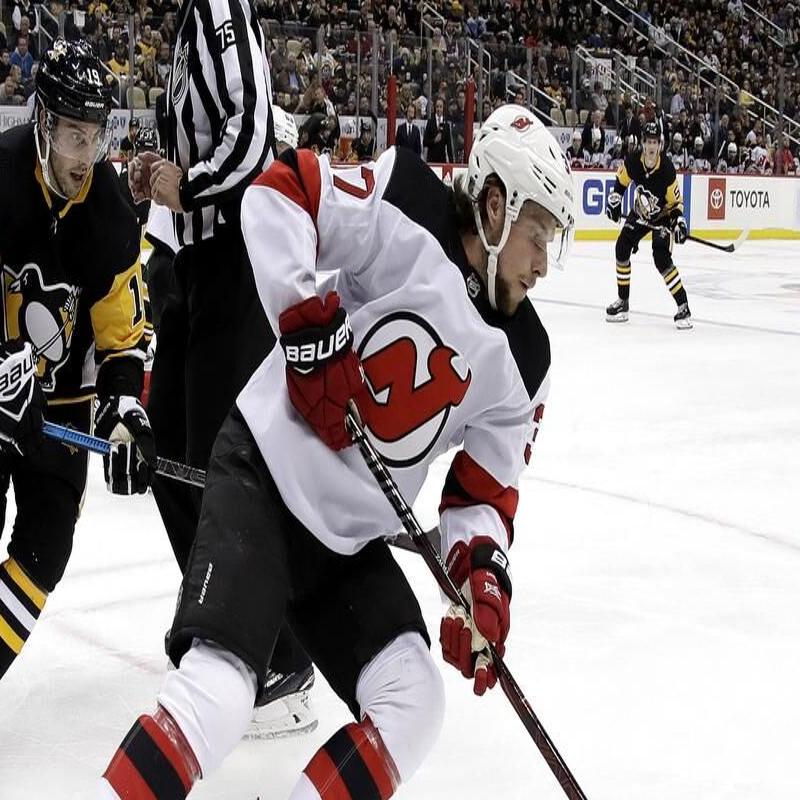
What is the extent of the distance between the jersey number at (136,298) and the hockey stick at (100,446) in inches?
7.6

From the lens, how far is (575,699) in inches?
86.6

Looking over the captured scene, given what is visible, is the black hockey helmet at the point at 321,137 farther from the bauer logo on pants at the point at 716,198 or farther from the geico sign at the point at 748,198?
the geico sign at the point at 748,198

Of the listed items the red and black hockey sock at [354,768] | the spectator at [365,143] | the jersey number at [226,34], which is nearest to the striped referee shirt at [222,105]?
the jersey number at [226,34]

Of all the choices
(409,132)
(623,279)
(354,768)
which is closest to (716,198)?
(409,132)

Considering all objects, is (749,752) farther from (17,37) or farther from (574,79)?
(574,79)

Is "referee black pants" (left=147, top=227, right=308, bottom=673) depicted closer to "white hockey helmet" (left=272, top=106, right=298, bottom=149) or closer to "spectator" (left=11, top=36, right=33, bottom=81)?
"white hockey helmet" (left=272, top=106, right=298, bottom=149)

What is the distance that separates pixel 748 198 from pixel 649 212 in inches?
216

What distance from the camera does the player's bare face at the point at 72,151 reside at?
177cm

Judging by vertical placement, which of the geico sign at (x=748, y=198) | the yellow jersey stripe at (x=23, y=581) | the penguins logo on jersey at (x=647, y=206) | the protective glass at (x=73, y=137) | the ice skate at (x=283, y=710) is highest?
the protective glass at (x=73, y=137)

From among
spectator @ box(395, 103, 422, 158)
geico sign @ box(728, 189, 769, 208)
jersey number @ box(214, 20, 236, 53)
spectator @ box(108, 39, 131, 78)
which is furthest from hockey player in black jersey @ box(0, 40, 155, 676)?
geico sign @ box(728, 189, 769, 208)

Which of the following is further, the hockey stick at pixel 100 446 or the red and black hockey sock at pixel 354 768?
the hockey stick at pixel 100 446

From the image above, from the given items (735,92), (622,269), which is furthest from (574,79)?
(622,269)

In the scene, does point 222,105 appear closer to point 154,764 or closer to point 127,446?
point 127,446

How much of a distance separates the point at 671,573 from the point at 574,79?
993 centimetres
